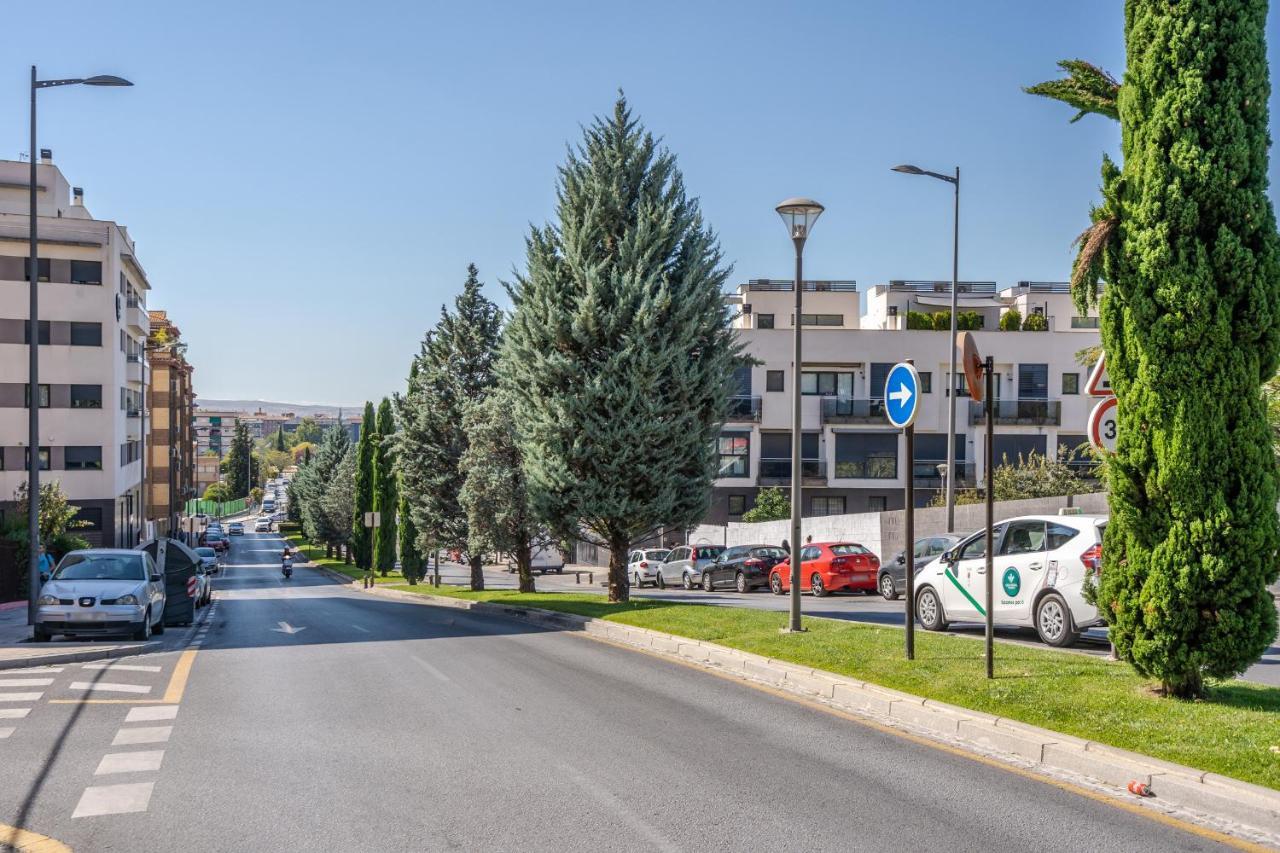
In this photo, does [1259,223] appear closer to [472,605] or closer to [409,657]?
[409,657]

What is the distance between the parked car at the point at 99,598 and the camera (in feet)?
57.1

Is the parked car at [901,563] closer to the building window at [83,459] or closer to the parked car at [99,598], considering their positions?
the parked car at [99,598]

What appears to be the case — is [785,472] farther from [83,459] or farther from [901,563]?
[83,459]

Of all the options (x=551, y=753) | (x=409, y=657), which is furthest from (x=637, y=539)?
(x=551, y=753)

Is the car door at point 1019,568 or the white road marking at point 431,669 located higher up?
the car door at point 1019,568

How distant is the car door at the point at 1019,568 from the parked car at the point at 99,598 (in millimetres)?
13277

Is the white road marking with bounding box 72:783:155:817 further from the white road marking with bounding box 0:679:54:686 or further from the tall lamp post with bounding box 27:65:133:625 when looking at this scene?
the tall lamp post with bounding box 27:65:133:625

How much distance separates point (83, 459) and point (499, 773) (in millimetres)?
51237

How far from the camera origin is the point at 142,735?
951 centimetres

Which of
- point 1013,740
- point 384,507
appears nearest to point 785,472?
point 384,507

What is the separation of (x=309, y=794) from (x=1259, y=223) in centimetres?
846

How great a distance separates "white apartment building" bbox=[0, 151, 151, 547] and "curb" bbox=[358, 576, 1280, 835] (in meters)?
45.5

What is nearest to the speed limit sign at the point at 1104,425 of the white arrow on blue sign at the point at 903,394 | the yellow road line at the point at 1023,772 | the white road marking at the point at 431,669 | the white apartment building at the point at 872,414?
the white arrow on blue sign at the point at 903,394

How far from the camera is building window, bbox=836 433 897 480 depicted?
179 ft
